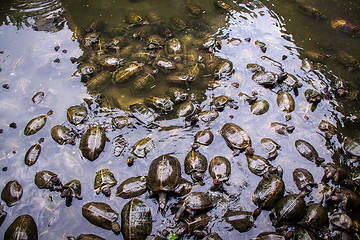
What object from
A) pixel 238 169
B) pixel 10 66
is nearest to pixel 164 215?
pixel 238 169

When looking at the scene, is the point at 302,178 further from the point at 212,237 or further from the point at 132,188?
the point at 132,188

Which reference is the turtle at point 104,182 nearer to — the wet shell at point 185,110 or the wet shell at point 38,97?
the wet shell at point 185,110

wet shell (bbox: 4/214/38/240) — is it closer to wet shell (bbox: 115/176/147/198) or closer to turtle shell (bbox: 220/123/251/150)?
wet shell (bbox: 115/176/147/198)

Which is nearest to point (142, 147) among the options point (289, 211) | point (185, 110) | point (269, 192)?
point (185, 110)

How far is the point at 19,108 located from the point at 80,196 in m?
4.52

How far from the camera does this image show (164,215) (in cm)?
602

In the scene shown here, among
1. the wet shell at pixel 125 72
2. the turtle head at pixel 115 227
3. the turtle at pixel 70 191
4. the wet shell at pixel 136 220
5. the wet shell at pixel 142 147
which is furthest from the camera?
the wet shell at pixel 125 72

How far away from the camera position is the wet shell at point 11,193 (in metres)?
6.20

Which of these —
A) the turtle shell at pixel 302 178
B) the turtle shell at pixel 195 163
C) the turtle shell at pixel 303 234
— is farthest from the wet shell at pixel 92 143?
the turtle shell at pixel 302 178

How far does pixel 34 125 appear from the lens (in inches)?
297

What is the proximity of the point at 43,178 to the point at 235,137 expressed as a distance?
600 cm

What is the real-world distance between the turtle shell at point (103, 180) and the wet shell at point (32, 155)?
7.01 ft

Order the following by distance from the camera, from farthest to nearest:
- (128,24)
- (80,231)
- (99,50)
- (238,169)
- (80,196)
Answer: (128,24)
(99,50)
(238,169)
(80,196)
(80,231)

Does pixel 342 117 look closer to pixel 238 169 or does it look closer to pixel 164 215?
pixel 238 169
